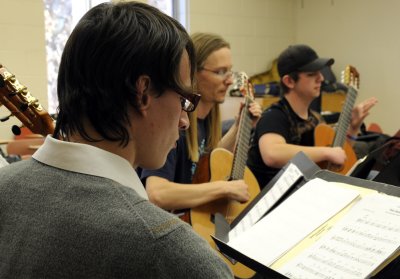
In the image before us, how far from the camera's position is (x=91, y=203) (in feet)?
2.17

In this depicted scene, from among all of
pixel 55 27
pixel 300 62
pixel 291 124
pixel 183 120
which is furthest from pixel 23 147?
pixel 183 120

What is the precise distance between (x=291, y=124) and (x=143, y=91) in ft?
5.83

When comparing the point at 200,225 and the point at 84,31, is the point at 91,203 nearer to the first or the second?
the point at 84,31

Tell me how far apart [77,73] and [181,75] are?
15 centimetres

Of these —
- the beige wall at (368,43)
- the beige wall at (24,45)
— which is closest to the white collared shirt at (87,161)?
the beige wall at (24,45)

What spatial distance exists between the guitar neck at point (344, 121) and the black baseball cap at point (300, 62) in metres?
0.26

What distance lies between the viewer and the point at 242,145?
207 cm

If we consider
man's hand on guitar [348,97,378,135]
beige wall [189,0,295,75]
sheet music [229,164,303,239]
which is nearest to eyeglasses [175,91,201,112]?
sheet music [229,164,303,239]

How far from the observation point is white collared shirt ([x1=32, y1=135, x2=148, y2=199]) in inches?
27.3

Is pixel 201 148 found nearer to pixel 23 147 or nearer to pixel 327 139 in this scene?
pixel 327 139

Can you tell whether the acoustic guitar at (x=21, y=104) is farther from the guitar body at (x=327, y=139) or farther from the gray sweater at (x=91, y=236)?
the guitar body at (x=327, y=139)

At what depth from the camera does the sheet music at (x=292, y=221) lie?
1.12 metres

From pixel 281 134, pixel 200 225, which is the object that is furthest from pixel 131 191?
pixel 281 134

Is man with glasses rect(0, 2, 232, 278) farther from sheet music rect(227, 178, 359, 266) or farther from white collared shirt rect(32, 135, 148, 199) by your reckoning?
sheet music rect(227, 178, 359, 266)
